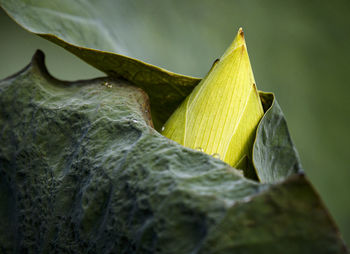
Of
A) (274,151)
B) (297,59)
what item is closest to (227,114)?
(274,151)

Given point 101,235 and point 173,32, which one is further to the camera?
point 173,32

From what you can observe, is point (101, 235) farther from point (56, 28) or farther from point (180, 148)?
point (56, 28)

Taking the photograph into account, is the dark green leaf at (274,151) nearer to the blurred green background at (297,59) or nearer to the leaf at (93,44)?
the leaf at (93,44)

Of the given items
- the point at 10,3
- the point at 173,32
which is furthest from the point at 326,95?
the point at 10,3

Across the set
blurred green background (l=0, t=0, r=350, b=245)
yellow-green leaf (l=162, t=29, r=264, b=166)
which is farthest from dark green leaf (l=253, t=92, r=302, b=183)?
blurred green background (l=0, t=0, r=350, b=245)

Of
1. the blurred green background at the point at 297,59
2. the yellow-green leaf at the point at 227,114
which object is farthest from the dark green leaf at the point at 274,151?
the blurred green background at the point at 297,59

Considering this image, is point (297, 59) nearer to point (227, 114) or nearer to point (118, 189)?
point (227, 114)
